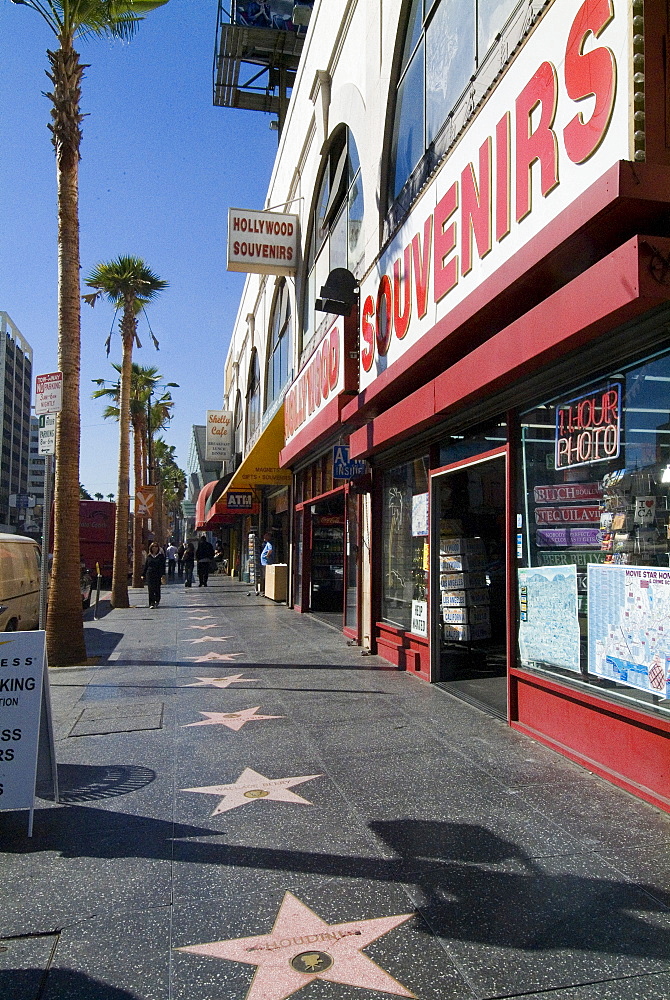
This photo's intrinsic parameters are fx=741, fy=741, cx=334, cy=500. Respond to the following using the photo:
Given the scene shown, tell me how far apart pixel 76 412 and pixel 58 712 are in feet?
16.4

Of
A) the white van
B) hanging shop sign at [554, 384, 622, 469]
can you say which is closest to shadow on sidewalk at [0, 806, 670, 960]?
hanging shop sign at [554, 384, 622, 469]

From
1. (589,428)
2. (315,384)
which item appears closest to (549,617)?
(589,428)

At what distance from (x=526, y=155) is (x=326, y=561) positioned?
40.9 ft

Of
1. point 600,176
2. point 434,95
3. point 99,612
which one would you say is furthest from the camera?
point 99,612

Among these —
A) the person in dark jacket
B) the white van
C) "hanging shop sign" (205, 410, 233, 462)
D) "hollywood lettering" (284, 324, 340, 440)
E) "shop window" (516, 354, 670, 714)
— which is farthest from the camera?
"hanging shop sign" (205, 410, 233, 462)

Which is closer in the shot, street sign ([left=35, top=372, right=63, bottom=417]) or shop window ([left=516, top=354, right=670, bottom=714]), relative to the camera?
shop window ([left=516, top=354, right=670, bottom=714])

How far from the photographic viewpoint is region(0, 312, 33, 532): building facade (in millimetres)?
119625

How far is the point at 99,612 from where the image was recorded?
62.5ft

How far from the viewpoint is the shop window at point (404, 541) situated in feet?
29.5

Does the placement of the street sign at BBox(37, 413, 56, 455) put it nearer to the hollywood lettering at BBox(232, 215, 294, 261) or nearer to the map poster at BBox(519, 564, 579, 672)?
the map poster at BBox(519, 564, 579, 672)

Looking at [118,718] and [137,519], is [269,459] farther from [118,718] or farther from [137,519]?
[118,718]

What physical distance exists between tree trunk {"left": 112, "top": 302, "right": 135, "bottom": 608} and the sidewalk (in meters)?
13.4

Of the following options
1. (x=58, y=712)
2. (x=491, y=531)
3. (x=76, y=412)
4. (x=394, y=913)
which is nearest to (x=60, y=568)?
(x=76, y=412)

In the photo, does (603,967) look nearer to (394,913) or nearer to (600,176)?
(394,913)
